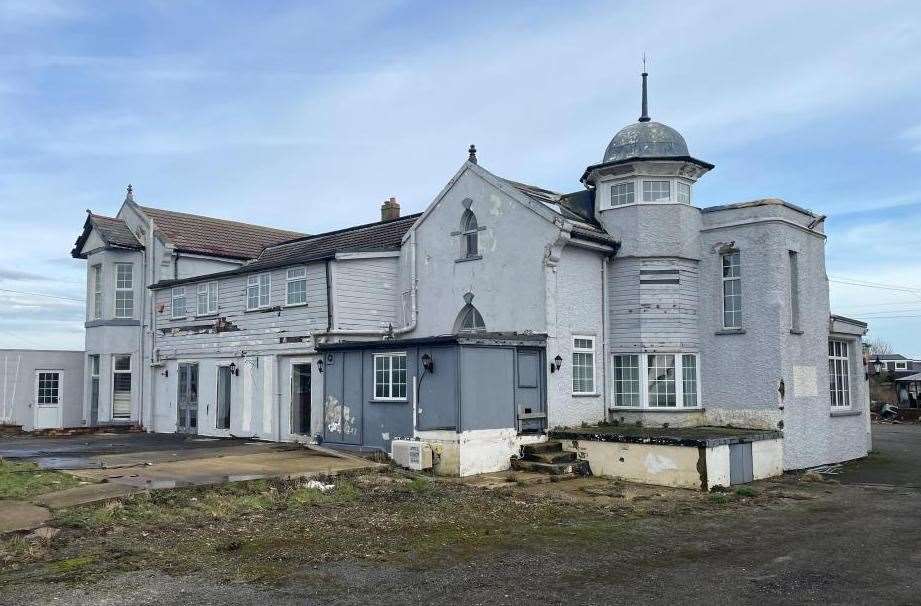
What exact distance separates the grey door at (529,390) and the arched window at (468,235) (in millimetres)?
3468

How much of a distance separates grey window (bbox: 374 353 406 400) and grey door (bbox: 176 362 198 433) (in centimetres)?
923

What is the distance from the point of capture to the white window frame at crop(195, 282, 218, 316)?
955 inches

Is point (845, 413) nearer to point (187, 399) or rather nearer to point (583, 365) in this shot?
point (583, 365)

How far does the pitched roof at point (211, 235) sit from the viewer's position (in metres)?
27.9

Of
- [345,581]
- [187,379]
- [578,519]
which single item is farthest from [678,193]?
[187,379]

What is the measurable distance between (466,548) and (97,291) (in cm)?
2315

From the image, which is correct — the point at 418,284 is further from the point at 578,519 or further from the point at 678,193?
the point at 578,519

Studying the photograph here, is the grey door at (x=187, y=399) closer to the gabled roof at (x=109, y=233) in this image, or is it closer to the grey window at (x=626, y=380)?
the gabled roof at (x=109, y=233)

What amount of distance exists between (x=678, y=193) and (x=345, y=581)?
14052mm

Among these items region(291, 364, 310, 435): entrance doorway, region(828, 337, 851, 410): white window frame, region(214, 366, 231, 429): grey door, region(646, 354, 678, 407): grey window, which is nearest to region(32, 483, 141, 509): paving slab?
region(291, 364, 310, 435): entrance doorway

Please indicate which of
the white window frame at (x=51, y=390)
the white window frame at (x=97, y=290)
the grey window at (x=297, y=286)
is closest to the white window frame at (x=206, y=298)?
the grey window at (x=297, y=286)

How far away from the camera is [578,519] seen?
38.7ft

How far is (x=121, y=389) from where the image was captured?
2755 centimetres

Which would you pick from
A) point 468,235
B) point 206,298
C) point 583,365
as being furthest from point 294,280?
point 583,365
